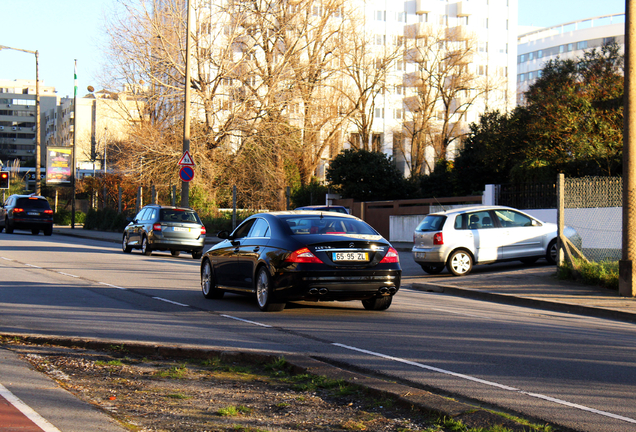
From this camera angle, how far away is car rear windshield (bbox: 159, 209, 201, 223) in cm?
2388

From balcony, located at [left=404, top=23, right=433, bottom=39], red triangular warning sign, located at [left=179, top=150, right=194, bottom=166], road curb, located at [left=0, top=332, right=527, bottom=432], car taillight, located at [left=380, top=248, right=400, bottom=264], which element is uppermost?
balcony, located at [left=404, top=23, right=433, bottom=39]

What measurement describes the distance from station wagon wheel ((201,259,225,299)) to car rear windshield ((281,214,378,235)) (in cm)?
227

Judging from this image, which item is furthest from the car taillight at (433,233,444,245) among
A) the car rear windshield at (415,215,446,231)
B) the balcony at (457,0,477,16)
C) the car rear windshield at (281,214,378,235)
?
the balcony at (457,0,477,16)

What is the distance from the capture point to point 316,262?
1020 centimetres

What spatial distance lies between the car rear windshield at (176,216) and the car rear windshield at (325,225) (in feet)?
44.1

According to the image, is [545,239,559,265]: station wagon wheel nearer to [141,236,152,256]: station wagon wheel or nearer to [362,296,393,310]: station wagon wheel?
[362,296,393,310]: station wagon wheel

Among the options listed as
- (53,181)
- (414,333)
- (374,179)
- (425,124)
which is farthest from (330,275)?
(425,124)

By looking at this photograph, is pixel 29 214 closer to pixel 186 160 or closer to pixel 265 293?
pixel 186 160

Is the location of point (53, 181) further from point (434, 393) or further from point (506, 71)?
point (506, 71)

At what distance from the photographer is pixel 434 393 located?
5895 mm

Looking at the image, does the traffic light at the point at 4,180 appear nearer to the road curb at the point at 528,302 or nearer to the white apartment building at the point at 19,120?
the road curb at the point at 528,302

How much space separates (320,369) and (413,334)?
2660 mm

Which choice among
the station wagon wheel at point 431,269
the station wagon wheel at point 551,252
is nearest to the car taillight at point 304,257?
the station wagon wheel at point 431,269

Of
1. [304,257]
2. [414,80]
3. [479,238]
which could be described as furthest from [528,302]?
[414,80]
